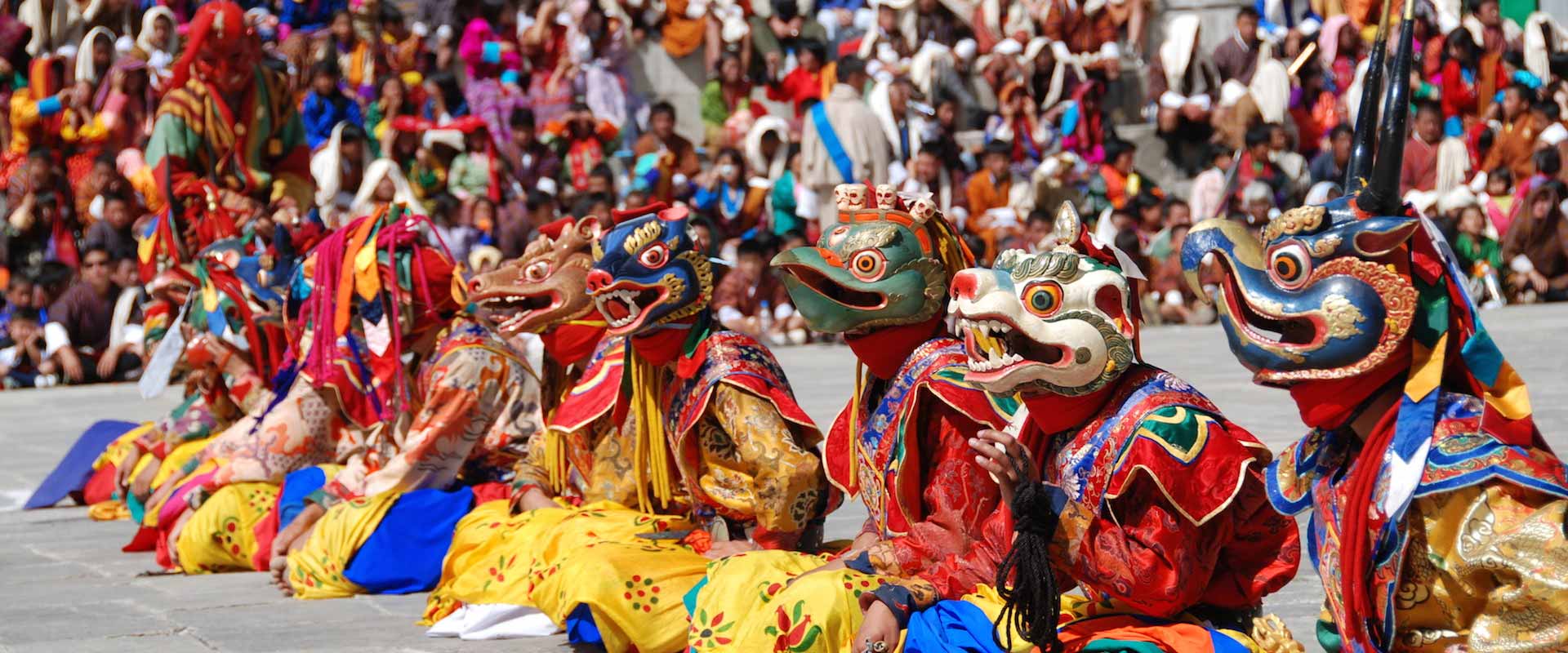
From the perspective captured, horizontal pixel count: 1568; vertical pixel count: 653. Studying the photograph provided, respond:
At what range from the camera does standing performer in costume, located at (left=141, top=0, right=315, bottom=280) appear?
9.67 metres

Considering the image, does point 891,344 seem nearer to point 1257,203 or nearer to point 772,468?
point 772,468

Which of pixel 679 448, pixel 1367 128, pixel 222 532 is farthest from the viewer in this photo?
pixel 222 532

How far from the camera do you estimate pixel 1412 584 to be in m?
3.65

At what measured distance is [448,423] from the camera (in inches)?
265

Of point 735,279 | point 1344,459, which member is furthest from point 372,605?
point 735,279

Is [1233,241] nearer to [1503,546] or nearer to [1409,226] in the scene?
[1409,226]

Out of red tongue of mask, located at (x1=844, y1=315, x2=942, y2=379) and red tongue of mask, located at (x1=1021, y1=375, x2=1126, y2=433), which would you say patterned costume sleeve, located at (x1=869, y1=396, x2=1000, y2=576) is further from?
red tongue of mask, located at (x1=1021, y1=375, x2=1126, y2=433)

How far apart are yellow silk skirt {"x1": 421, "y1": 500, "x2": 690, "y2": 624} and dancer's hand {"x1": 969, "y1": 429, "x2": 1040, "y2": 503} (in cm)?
188

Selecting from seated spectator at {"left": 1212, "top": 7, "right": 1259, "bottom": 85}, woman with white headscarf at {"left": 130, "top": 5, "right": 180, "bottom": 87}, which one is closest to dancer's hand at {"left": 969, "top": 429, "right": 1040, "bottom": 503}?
woman with white headscarf at {"left": 130, "top": 5, "right": 180, "bottom": 87}

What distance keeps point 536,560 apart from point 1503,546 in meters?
3.12

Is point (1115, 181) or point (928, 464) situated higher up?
point (928, 464)

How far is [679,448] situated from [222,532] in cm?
257

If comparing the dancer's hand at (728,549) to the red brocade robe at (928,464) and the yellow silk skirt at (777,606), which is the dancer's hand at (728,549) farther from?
the red brocade robe at (928,464)

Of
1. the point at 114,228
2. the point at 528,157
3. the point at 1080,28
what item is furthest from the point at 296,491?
the point at 1080,28
